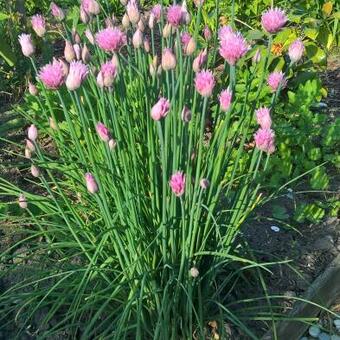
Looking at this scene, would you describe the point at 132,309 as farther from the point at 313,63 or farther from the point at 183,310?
the point at 313,63

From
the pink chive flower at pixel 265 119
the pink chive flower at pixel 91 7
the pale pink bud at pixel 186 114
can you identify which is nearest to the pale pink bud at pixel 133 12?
the pink chive flower at pixel 91 7

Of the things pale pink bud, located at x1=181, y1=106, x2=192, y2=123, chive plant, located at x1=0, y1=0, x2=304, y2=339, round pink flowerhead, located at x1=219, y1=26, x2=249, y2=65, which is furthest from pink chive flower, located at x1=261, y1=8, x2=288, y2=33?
pale pink bud, located at x1=181, y1=106, x2=192, y2=123

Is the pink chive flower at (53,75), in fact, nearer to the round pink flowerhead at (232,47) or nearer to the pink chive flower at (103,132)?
the pink chive flower at (103,132)

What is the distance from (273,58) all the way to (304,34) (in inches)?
22.0

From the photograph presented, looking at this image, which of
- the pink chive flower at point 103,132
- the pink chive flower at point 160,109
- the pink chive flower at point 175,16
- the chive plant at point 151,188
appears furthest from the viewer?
the pink chive flower at point 175,16

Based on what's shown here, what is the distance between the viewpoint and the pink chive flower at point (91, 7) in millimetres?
1783

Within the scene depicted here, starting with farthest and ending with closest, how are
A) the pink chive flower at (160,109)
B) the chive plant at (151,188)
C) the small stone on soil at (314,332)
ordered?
the small stone on soil at (314,332) < the chive plant at (151,188) < the pink chive flower at (160,109)

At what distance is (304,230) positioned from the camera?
2.57m

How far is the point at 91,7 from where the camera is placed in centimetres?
179

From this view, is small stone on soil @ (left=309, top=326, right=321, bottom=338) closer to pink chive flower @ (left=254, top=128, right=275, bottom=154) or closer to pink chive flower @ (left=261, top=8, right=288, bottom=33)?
pink chive flower @ (left=254, top=128, right=275, bottom=154)

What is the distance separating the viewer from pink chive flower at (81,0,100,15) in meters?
1.78

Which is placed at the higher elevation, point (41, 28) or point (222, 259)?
point (41, 28)

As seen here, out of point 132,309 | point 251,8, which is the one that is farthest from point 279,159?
point 251,8

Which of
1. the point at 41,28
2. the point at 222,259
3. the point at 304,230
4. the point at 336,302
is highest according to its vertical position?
the point at 41,28
